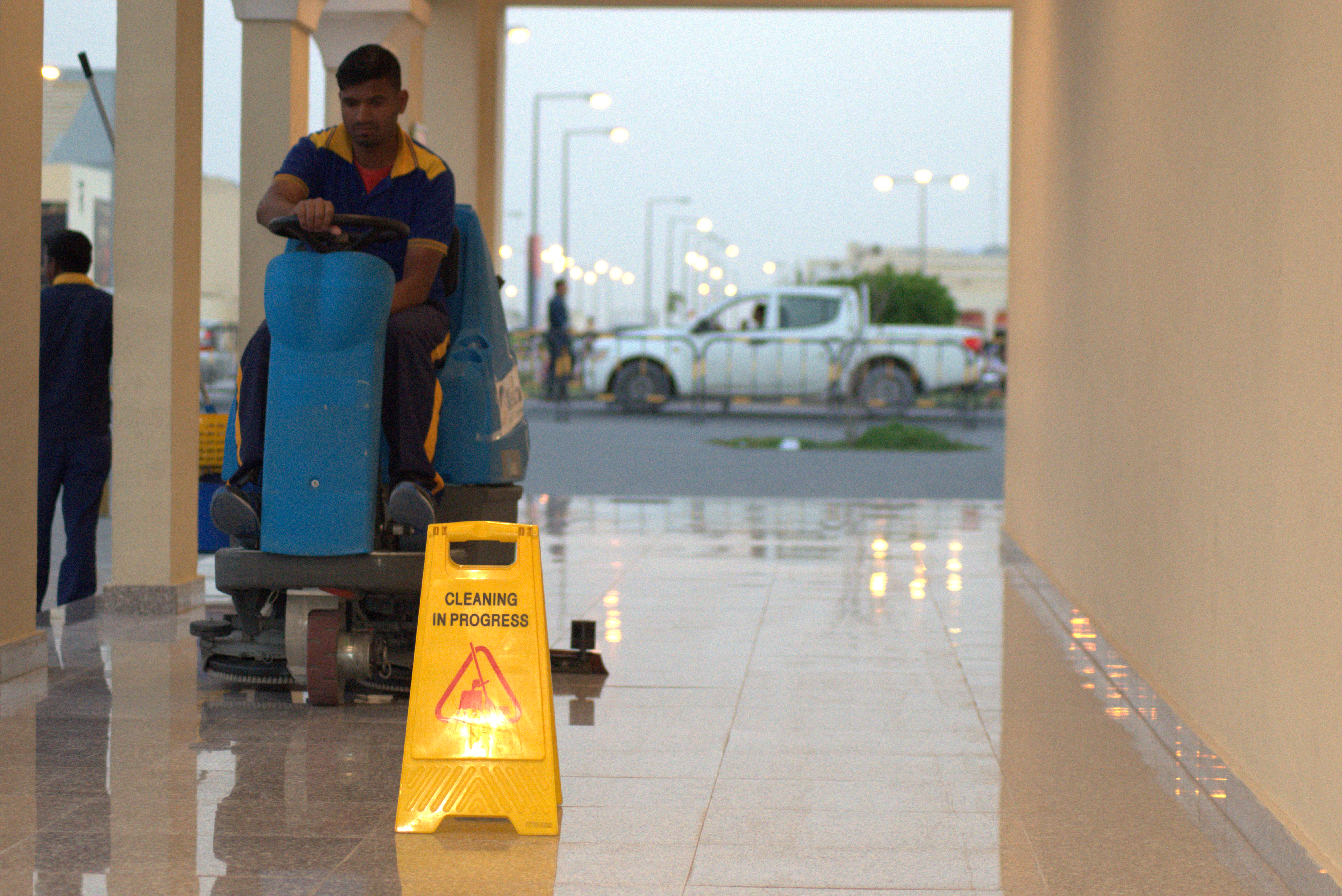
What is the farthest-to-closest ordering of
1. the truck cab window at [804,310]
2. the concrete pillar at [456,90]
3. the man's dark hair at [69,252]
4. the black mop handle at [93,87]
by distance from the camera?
the truck cab window at [804,310] → the concrete pillar at [456,90] → the black mop handle at [93,87] → the man's dark hair at [69,252]

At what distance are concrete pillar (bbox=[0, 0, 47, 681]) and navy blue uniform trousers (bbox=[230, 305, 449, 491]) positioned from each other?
1.10 m

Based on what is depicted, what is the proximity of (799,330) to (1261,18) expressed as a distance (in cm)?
2306

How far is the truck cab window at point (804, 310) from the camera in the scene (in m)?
27.4

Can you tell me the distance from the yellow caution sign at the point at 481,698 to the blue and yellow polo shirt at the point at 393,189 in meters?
1.65

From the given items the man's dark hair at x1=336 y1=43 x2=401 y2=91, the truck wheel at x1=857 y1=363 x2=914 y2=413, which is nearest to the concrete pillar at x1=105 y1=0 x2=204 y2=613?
the man's dark hair at x1=336 y1=43 x2=401 y2=91

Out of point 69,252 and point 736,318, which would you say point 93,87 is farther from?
point 736,318

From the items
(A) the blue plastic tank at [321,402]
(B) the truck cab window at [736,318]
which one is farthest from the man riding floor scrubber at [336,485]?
(B) the truck cab window at [736,318]

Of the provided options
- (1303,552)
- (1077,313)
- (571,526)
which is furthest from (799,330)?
(1303,552)

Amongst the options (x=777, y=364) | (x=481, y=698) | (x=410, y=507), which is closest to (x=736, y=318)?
(x=777, y=364)

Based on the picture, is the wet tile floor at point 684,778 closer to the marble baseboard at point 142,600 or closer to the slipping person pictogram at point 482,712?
the marble baseboard at point 142,600

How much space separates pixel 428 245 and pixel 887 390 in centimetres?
2141

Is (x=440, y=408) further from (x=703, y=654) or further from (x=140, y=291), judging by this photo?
(x=140, y=291)

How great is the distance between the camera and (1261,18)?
4.02 meters

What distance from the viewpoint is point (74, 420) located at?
7.31 m
